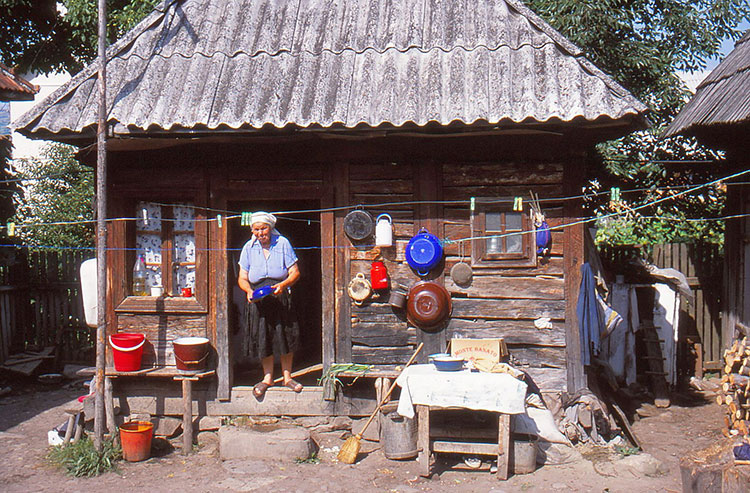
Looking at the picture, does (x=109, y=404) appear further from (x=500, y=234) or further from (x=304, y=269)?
(x=500, y=234)

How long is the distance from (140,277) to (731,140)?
7.40 m

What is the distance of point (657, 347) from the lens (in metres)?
9.68

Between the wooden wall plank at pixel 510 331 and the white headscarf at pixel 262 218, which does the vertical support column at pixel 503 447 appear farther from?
the white headscarf at pixel 262 218

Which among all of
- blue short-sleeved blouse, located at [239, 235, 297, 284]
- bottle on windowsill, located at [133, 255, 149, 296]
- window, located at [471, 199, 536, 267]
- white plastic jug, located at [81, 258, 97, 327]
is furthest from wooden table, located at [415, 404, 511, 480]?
white plastic jug, located at [81, 258, 97, 327]

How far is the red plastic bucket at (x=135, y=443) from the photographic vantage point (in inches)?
277

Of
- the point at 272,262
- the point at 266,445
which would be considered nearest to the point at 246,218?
the point at 272,262

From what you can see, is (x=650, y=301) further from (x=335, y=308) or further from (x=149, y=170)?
(x=149, y=170)

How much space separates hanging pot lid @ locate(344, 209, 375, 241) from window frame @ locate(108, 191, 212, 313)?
5.14ft

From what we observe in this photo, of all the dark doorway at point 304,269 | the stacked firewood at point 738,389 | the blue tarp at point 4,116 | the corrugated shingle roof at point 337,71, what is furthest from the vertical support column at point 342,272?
the blue tarp at point 4,116

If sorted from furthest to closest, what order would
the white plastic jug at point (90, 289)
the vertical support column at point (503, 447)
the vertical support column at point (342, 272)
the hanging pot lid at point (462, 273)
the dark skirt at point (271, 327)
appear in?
1. the white plastic jug at point (90, 289)
2. the dark skirt at point (271, 327)
3. the vertical support column at point (342, 272)
4. the hanging pot lid at point (462, 273)
5. the vertical support column at point (503, 447)

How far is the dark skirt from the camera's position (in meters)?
7.77

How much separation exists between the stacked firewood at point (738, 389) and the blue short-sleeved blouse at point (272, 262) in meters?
4.67

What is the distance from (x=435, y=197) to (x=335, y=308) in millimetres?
1574

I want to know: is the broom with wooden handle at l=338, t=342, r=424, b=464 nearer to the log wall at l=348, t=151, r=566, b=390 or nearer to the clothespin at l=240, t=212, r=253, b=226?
the log wall at l=348, t=151, r=566, b=390
